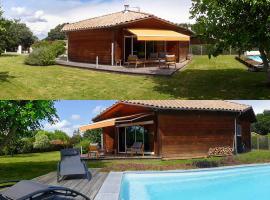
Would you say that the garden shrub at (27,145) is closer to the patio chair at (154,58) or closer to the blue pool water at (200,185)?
the patio chair at (154,58)

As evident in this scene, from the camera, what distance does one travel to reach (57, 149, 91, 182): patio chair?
48.4 ft

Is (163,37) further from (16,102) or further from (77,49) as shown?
(16,102)

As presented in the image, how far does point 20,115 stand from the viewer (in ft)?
61.4

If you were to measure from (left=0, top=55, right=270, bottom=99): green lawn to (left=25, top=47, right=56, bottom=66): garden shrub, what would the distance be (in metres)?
2.77

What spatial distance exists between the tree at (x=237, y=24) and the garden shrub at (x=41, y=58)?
1286 cm

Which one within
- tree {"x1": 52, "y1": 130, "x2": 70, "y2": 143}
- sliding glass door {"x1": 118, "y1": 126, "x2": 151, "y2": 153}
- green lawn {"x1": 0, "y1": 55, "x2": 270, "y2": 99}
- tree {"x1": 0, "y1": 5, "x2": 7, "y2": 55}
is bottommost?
tree {"x1": 52, "y1": 130, "x2": 70, "y2": 143}

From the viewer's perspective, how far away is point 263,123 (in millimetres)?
40875

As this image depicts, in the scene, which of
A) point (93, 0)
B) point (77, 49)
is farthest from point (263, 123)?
point (93, 0)

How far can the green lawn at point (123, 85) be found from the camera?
1962 centimetres

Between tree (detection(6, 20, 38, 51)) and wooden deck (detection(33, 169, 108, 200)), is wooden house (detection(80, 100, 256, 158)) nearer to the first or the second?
tree (detection(6, 20, 38, 51))

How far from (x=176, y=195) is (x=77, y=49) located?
70.3 feet

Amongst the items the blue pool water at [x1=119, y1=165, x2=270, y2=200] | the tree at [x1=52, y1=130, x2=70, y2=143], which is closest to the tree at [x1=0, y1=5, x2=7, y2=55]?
the blue pool water at [x1=119, y1=165, x2=270, y2=200]

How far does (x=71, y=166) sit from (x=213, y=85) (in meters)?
10.4

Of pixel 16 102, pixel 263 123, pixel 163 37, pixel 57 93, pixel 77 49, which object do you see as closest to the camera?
pixel 16 102
